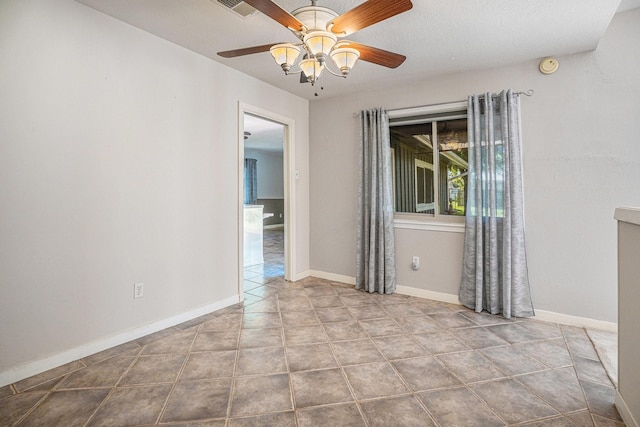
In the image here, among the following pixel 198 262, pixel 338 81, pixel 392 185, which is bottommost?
pixel 198 262

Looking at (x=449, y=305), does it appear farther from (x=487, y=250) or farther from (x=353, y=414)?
(x=353, y=414)

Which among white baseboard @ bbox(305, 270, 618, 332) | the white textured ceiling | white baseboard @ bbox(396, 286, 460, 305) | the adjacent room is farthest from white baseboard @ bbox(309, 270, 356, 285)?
the white textured ceiling

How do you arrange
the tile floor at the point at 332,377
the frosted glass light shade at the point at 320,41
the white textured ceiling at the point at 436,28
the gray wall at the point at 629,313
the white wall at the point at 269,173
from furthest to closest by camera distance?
the white wall at the point at 269,173 < the white textured ceiling at the point at 436,28 < the frosted glass light shade at the point at 320,41 < the tile floor at the point at 332,377 < the gray wall at the point at 629,313

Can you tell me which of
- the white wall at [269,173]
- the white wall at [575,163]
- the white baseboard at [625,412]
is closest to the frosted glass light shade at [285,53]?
the white wall at [575,163]

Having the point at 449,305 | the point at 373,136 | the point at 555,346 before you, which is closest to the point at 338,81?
the point at 373,136

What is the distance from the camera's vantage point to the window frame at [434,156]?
337 cm

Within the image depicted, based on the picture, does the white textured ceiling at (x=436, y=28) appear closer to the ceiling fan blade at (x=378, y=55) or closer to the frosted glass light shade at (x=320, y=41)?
the ceiling fan blade at (x=378, y=55)

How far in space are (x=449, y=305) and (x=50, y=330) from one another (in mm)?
3460

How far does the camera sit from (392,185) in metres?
3.79

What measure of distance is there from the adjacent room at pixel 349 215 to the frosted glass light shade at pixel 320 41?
0.6 inches

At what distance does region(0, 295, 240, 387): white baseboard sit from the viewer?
1904 mm

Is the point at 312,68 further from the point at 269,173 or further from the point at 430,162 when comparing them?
the point at 269,173

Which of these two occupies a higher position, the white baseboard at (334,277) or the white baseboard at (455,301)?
the white baseboard at (334,277)

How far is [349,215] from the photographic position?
4062mm
